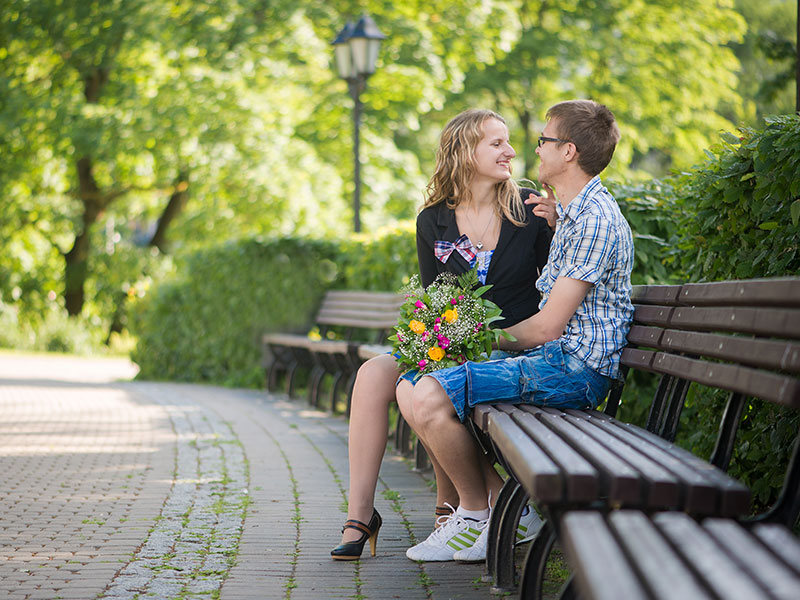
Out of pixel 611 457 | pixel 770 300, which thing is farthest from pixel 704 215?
pixel 611 457

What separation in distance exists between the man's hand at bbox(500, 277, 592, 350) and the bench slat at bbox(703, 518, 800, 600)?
1561 millimetres

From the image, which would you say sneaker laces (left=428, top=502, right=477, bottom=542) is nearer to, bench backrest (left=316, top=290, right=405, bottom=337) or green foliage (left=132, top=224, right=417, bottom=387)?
bench backrest (left=316, top=290, right=405, bottom=337)

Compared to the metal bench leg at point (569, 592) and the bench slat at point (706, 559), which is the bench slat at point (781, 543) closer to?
the bench slat at point (706, 559)

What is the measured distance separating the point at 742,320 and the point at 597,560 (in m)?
1.23

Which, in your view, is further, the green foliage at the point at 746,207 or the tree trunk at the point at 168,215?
the tree trunk at the point at 168,215

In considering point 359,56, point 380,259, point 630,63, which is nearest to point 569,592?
point 380,259

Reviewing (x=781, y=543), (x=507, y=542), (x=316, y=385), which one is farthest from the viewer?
(x=316, y=385)

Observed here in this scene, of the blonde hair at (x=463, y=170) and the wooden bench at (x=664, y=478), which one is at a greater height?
the blonde hair at (x=463, y=170)

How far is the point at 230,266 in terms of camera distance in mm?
12383

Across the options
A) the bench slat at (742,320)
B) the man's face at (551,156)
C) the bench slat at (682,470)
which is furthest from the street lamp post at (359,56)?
the bench slat at (682,470)

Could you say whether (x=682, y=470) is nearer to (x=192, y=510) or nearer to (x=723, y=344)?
(x=723, y=344)

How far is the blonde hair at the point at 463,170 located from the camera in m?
4.52

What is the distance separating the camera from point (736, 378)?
2.79 meters

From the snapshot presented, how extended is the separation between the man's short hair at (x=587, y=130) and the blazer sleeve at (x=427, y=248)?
0.85m
